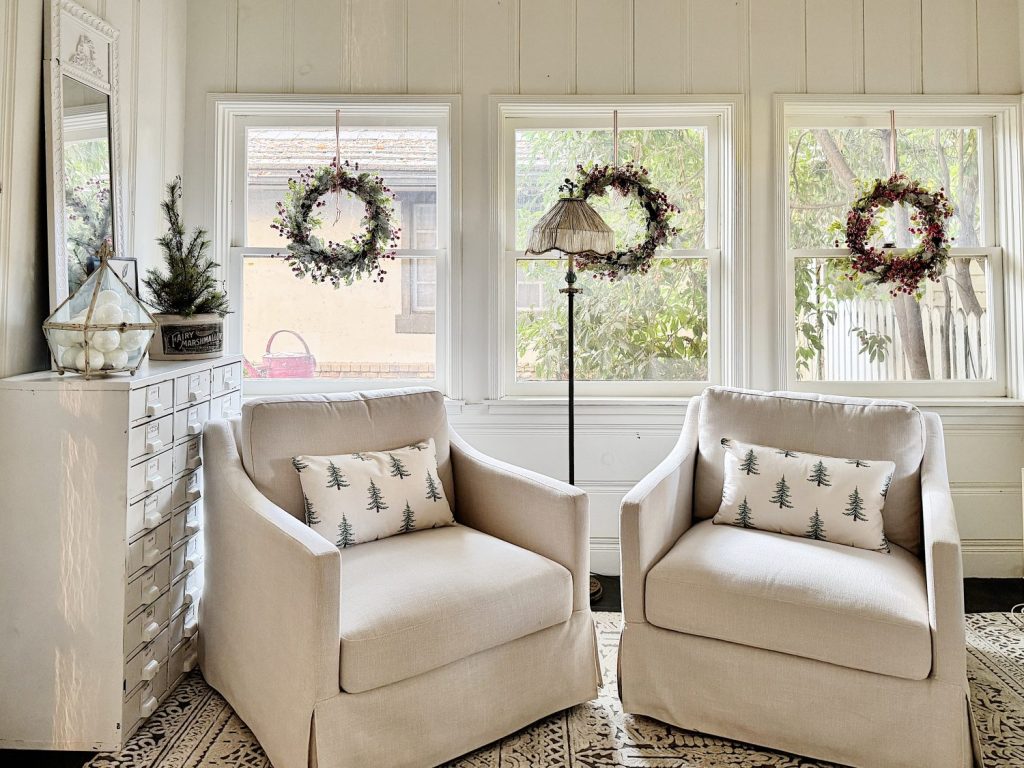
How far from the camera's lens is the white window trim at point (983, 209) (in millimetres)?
2994

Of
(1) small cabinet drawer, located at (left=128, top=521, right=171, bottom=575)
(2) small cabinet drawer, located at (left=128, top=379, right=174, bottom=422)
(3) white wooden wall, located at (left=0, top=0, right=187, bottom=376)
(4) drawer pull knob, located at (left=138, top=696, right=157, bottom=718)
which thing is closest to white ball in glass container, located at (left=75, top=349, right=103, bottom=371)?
(2) small cabinet drawer, located at (left=128, top=379, right=174, bottom=422)

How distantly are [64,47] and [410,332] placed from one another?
157 centimetres

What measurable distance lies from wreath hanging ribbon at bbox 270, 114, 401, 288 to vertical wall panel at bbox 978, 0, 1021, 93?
2.55 meters

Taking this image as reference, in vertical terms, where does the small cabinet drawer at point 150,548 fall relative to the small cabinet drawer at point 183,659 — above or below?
above

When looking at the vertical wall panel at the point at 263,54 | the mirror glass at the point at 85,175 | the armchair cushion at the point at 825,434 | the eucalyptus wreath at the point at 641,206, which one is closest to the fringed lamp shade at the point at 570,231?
the eucalyptus wreath at the point at 641,206

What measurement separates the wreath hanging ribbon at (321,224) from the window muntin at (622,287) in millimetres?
553

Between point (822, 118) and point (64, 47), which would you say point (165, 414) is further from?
point (822, 118)

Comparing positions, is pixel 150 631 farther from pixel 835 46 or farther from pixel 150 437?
pixel 835 46

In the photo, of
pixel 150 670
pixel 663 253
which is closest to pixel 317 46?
pixel 663 253

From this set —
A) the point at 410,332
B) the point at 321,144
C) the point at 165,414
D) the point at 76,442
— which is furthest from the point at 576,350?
the point at 76,442

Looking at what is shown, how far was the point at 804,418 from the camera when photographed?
92.0 inches

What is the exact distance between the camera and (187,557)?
222 cm

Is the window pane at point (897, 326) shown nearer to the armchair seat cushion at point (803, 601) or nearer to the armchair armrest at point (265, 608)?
the armchair seat cushion at point (803, 601)

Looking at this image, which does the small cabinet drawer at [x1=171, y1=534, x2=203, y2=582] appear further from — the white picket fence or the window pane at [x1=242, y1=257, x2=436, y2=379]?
the white picket fence
